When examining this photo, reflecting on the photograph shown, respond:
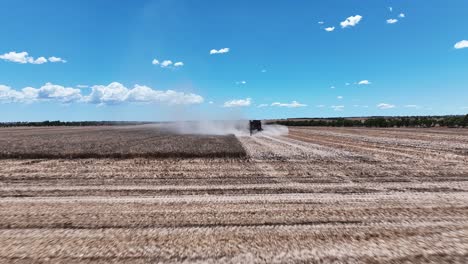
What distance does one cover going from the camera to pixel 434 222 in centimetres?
682

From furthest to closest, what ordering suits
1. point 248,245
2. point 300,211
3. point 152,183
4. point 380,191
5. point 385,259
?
point 152,183, point 380,191, point 300,211, point 248,245, point 385,259

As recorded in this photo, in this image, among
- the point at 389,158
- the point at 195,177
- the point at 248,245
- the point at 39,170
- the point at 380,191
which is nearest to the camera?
the point at 248,245

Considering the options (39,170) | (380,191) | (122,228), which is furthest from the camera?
(39,170)

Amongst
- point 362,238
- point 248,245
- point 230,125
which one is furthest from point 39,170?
point 230,125

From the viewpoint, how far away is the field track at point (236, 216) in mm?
5387

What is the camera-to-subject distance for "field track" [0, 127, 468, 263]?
212 inches

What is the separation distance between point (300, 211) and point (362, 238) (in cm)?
187

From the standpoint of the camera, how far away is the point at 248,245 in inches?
223

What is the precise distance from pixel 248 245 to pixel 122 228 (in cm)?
227

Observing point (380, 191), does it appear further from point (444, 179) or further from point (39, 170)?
point (39, 170)

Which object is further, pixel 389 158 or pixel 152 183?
pixel 389 158

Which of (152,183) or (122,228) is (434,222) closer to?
(122,228)

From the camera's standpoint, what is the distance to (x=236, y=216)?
288 inches

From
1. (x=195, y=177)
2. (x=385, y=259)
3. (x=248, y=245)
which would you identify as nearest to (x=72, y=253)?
(x=248, y=245)
